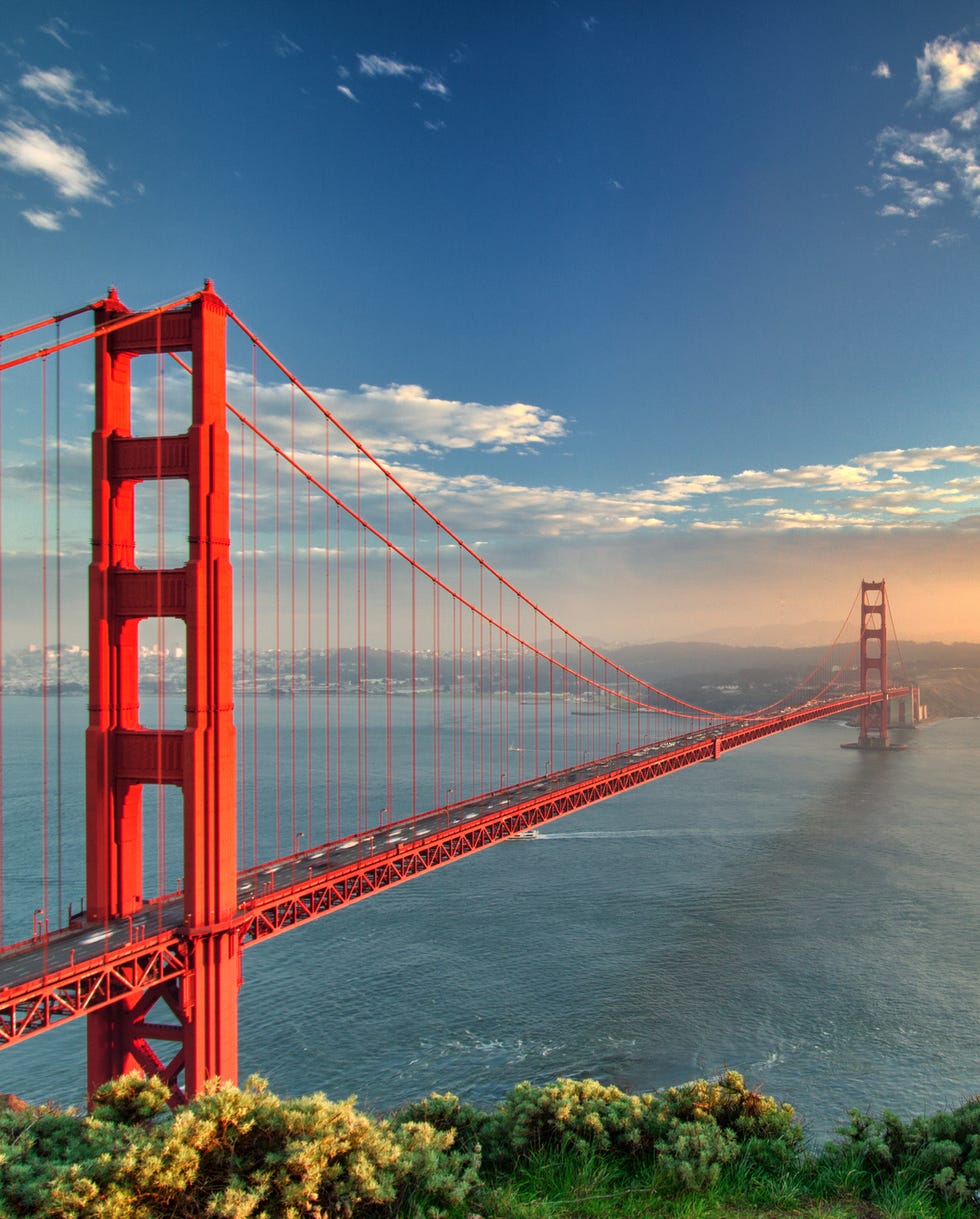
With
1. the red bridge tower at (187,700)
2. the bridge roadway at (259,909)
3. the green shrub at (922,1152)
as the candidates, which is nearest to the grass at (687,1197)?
the green shrub at (922,1152)

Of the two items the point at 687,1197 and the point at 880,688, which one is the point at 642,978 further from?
the point at 880,688

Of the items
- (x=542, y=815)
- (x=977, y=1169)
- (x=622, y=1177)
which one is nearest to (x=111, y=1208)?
(x=622, y=1177)

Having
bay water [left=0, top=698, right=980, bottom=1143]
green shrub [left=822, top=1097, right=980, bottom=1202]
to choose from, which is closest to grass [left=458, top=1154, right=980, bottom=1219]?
green shrub [left=822, top=1097, right=980, bottom=1202]

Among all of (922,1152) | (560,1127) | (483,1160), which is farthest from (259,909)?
(922,1152)

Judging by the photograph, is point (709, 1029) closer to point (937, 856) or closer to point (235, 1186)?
point (235, 1186)

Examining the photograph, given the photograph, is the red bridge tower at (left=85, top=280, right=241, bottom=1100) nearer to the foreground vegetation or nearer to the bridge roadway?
the bridge roadway
